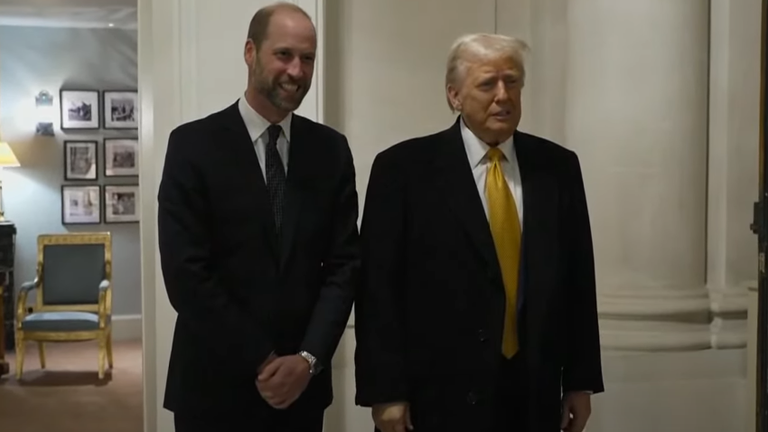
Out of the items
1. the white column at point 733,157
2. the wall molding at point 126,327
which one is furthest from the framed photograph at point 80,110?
the white column at point 733,157

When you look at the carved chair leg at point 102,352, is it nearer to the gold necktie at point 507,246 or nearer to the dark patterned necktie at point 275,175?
the dark patterned necktie at point 275,175

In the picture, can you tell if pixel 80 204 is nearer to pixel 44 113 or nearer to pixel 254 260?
pixel 44 113

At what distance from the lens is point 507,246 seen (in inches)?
76.3

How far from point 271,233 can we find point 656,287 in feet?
5.28

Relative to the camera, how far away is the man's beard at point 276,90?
1884 mm

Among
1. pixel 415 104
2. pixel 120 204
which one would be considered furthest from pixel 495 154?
pixel 120 204

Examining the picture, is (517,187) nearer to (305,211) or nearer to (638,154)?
(305,211)

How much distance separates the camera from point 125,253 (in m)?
7.51

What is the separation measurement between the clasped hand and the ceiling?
200 inches

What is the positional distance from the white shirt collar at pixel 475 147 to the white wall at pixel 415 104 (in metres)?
1.09

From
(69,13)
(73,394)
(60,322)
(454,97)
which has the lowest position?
(73,394)

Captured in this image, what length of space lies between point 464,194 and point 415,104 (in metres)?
1.37

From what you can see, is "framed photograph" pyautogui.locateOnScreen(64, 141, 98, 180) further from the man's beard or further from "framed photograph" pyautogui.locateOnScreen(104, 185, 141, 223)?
the man's beard

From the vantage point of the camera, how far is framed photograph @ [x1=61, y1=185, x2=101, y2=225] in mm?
7379
